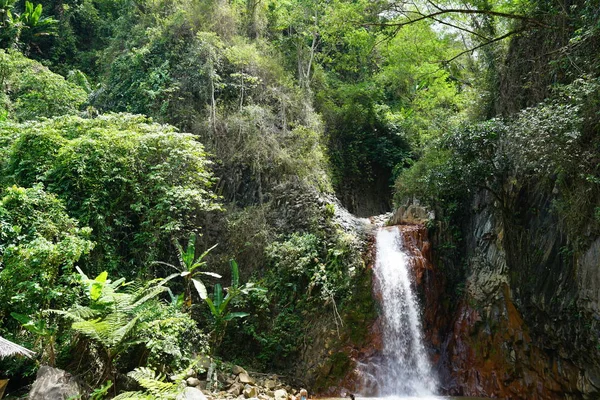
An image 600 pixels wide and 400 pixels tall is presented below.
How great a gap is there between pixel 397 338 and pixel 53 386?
6.68 meters

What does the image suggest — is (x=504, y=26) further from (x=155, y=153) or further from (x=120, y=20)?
(x=120, y=20)

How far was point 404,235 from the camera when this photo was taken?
10.9m

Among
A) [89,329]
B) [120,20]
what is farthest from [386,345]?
[120,20]

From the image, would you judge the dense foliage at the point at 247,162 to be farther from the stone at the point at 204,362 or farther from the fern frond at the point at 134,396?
the stone at the point at 204,362

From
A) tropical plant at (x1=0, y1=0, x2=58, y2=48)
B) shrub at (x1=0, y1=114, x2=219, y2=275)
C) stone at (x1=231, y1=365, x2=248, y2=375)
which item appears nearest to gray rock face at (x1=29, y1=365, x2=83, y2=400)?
stone at (x1=231, y1=365, x2=248, y2=375)

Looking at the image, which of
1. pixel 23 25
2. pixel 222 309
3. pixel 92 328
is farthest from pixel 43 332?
pixel 23 25

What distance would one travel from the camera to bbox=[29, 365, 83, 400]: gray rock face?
534 cm

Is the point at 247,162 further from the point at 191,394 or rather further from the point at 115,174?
the point at 191,394

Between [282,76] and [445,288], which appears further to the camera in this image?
[282,76]

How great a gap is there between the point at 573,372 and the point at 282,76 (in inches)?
442

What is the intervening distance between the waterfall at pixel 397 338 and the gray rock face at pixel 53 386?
5.55 meters

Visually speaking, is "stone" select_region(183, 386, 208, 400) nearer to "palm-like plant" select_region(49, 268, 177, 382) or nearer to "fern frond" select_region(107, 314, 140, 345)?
"palm-like plant" select_region(49, 268, 177, 382)

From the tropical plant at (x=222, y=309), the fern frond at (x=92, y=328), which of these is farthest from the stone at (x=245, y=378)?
the fern frond at (x=92, y=328)

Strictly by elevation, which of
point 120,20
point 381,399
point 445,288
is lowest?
point 381,399
